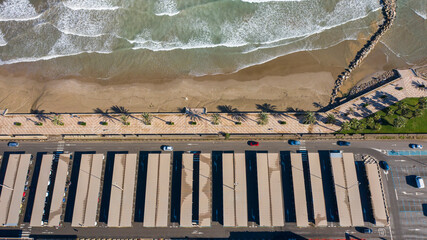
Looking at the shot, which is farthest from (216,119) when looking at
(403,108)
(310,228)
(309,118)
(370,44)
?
(370,44)

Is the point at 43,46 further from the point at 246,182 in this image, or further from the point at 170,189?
the point at 246,182

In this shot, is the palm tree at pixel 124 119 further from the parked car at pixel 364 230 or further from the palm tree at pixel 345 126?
the parked car at pixel 364 230

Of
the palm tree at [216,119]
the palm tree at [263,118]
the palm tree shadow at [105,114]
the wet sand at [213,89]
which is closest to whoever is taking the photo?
the palm tree at [263,118]

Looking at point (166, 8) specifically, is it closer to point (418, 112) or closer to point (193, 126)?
point (193, 126)

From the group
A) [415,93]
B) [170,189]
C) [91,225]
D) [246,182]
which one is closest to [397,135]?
[415,93]

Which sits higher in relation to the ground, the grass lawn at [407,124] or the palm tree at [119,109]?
the palm tree at [119,109]

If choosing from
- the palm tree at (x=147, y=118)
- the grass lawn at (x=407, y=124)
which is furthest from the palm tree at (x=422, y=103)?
the palm tree at (x=147, y=118)
